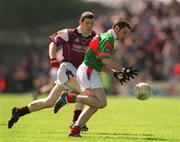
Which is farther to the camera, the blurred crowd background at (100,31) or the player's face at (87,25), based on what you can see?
the blurred crowd background at (100,31)

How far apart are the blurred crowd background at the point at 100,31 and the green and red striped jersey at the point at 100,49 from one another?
16.7 meters

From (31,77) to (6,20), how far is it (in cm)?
533

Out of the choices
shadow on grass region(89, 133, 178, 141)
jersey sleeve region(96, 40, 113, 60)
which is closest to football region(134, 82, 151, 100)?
shadow on grass region(89, 133, 178, 141)

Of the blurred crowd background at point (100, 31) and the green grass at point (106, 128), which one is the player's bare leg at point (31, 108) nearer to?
the green grass at point (106, 128)

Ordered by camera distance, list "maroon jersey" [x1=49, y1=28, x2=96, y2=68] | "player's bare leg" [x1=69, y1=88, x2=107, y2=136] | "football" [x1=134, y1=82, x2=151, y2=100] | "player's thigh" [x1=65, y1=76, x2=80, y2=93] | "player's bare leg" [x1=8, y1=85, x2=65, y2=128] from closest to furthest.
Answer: "player's bare leg" [x1=69, y1=88, x2=107, y2=136], "football" [x1=134, y1=82, x2=151, y2=100], "player's bare leg" [x1=8, y1=85, x2=65, y2=128], "player's thigh" [x1=65, y1=76, x2=80, y2=93], "maroon jersey" [x1=49, y1=28, x2=96, y2=68]

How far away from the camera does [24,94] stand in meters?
36.1

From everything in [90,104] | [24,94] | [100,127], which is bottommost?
[24,94]

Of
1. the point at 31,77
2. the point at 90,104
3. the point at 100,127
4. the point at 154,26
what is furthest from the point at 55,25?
the point at 90,104

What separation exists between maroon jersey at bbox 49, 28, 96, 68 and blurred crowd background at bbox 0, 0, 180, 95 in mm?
14983

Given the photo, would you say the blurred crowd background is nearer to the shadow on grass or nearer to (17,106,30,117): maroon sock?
(17,106,30,117): maroon sock

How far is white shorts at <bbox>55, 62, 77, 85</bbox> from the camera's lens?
1515 cm

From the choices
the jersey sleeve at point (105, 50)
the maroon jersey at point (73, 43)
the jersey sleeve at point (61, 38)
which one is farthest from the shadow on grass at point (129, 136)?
the jersey sleeve at point (61, 38)

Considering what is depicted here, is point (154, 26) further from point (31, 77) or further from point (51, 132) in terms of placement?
point (51, 132)

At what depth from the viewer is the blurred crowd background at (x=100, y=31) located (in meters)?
33.9
